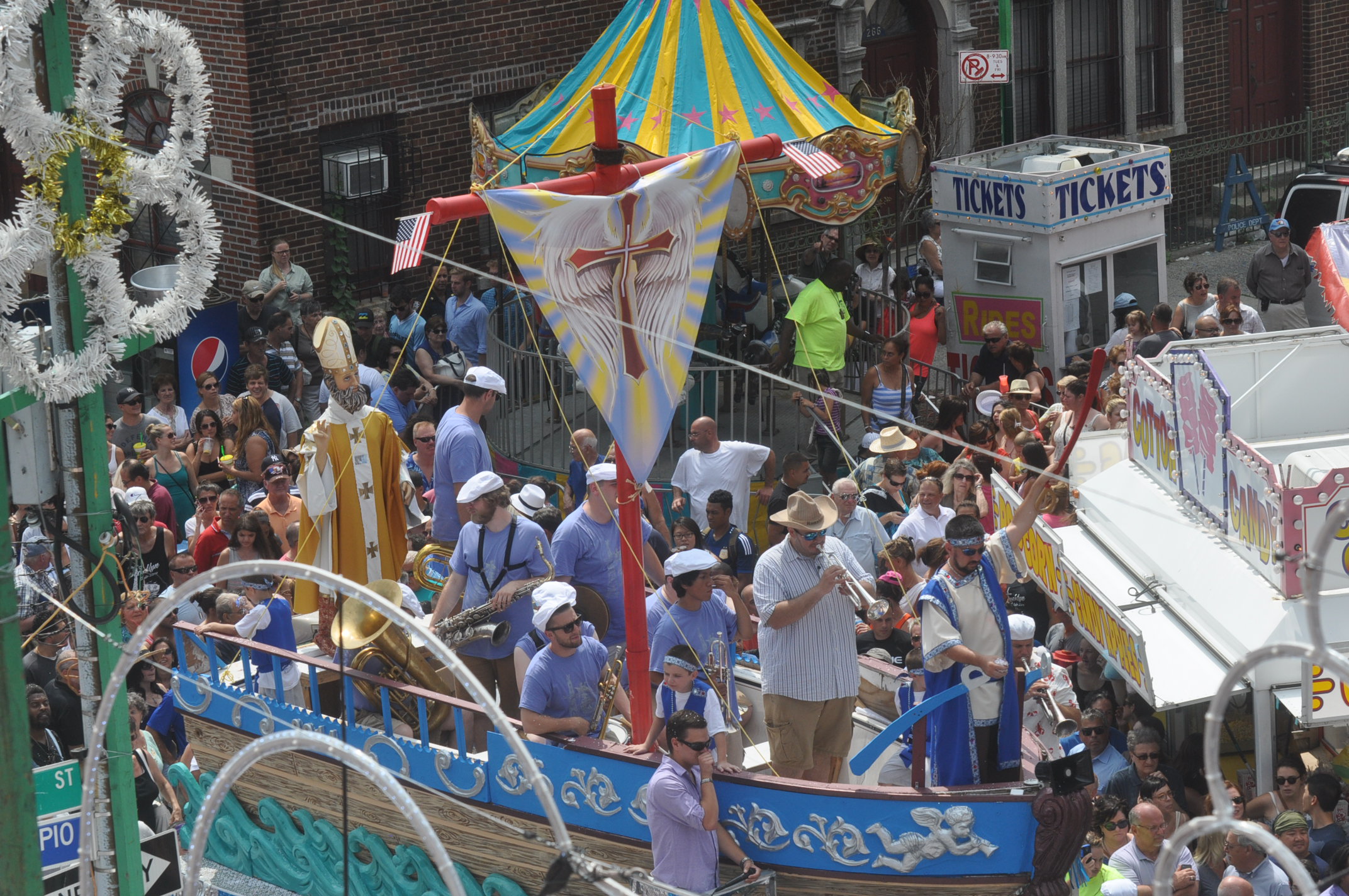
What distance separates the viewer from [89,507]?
7348 millimetres

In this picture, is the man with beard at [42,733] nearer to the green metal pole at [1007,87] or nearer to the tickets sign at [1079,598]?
the tickets sign at [1079,598]

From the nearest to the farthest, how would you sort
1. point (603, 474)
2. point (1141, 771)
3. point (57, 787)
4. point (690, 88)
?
1. point (57, 787)
2. point (1141, 771)
3. point (603, 474)
4. point (690, 88)

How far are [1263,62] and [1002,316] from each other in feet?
35.1

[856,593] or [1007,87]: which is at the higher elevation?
[1007,87]

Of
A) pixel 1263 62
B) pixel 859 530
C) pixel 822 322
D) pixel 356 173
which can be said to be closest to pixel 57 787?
pixel 859 530

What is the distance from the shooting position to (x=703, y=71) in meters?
15.5

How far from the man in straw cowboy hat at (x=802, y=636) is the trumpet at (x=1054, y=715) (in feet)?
3.59

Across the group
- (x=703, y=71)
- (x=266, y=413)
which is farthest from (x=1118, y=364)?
(x=266, y=413)

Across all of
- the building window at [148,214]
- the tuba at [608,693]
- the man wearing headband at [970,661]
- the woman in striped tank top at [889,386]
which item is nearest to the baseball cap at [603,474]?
the tuba at [608,693]

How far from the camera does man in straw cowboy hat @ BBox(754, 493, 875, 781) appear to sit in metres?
8.48

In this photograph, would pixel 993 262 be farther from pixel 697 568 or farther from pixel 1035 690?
pixel 697 568

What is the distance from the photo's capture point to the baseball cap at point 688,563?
8.62 meters

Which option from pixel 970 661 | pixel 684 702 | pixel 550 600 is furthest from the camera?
pixel 550 600

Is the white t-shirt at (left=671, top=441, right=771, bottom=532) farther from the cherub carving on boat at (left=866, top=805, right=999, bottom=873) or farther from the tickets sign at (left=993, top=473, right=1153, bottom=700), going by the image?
the cherub carving on boat at (left=866, top=805, right=999, bottom=873)
